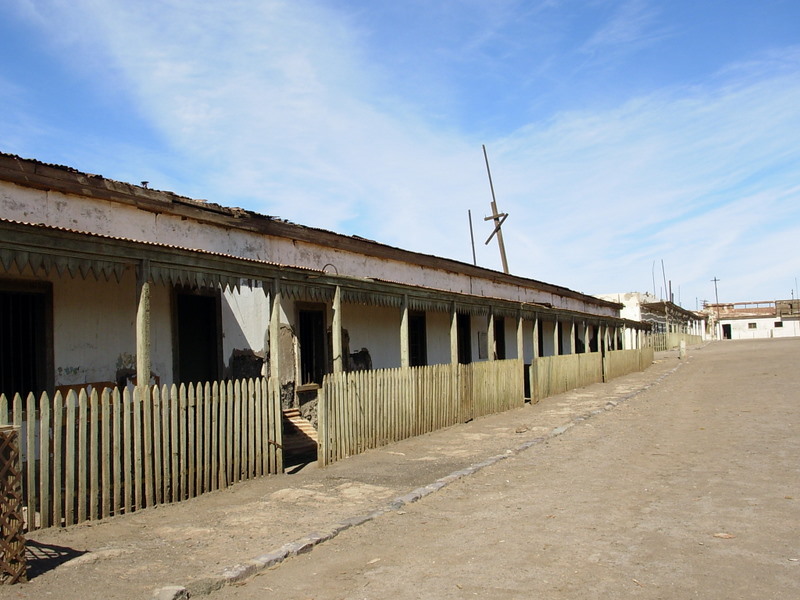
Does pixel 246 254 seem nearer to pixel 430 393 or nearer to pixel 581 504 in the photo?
pixel 430 393

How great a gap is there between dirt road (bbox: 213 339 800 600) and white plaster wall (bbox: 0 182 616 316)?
5.20 meters

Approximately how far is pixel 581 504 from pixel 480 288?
1359cm

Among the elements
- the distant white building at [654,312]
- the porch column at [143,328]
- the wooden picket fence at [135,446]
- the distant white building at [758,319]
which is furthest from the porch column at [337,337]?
the distant white building at [758,319]

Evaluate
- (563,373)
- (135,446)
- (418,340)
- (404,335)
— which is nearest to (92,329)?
(135,446)

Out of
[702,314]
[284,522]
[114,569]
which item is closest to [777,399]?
[284,522]

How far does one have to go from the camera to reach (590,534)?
17.0ft

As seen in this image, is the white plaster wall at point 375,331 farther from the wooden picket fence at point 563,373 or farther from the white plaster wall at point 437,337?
the wooden picket fence at point 563,373

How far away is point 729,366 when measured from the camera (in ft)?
89.9

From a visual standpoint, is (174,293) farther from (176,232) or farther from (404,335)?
(404,335)

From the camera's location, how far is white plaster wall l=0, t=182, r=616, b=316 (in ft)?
25.1

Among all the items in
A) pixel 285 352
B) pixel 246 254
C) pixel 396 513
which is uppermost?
pixel 246 254

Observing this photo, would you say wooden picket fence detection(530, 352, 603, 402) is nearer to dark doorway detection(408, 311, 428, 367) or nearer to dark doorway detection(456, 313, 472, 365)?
dark doorway detection(456, 313, 472, 365)

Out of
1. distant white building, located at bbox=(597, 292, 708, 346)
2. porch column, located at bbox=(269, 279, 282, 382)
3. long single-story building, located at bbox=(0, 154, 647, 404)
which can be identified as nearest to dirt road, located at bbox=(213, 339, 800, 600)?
porch column, located at bbox=(269, 279, 282, 382)

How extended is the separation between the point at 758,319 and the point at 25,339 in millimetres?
93853
